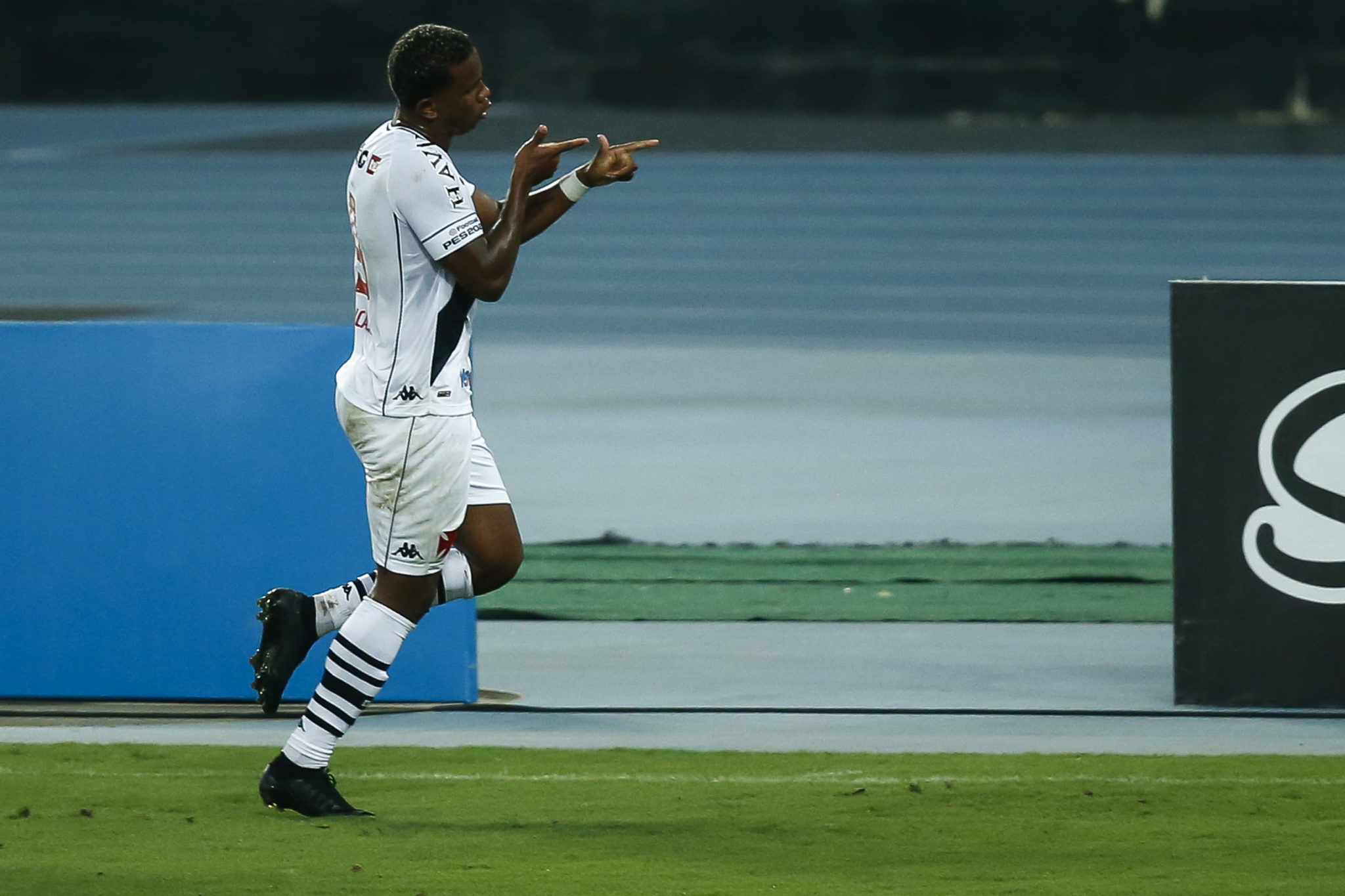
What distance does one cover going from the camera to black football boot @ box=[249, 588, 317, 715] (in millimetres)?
5266

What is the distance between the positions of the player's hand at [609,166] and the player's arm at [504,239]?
64 millimetres

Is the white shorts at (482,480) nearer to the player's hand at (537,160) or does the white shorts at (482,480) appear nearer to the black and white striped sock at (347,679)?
the black and white striped sock at (347,679)

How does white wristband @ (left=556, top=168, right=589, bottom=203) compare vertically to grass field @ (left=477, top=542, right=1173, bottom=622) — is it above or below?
above

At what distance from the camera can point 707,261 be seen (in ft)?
76.7

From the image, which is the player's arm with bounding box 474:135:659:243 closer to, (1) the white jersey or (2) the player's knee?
(1) the white jersey

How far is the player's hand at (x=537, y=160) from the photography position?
5.05 metres

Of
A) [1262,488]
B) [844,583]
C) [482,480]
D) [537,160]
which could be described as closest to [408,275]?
[537,160]

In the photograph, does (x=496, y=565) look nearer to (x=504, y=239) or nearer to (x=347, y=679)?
(x=347, y=679)

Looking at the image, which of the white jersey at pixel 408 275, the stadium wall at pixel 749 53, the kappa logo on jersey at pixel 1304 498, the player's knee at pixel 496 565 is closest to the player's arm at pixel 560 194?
the white jersey at pixel 408 275

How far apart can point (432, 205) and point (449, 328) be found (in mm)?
295

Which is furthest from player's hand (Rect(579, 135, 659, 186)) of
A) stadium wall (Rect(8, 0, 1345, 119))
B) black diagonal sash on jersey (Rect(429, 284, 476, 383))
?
stadium wall (Rect(8, 0, 1345, 119))

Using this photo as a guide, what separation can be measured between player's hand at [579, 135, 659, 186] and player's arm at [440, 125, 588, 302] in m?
0.06

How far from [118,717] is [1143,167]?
29244mm

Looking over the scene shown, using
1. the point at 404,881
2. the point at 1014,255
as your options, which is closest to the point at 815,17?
the point at 1014,255
